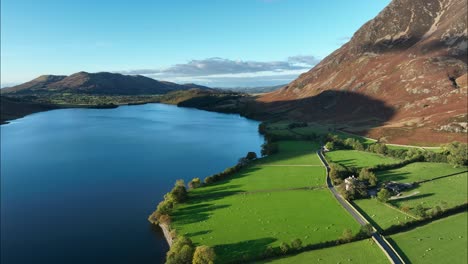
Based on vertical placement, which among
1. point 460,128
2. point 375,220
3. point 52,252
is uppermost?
point 460,128

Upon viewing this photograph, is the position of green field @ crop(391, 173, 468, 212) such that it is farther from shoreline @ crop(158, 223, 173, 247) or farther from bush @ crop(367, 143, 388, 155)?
shoreline @ crop(158, 223, 173, 247)

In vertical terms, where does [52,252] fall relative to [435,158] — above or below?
below

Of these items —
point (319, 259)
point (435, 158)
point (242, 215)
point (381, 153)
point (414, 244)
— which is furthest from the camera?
point (381, 153)

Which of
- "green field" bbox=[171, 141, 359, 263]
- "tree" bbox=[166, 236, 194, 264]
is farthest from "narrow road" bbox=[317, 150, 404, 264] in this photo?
"tree" bbox=[166, 236, 194, 264]

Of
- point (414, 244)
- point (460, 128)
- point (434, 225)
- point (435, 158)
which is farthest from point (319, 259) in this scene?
point (460, 128)

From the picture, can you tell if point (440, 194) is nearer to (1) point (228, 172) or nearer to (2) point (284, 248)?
(2) point (284, 248)

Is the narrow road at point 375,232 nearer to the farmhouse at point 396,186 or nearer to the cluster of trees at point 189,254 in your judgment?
the farmhouse at point 396,186

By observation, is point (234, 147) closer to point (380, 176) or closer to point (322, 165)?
point (322, 165)

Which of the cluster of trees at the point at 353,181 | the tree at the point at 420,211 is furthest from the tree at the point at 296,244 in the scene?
the tree at the point at 420,211
